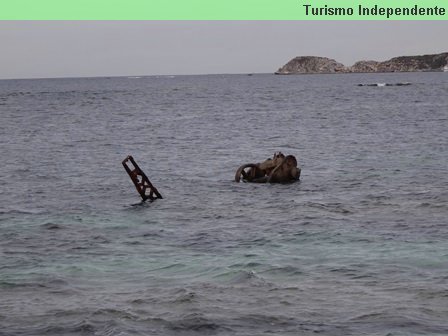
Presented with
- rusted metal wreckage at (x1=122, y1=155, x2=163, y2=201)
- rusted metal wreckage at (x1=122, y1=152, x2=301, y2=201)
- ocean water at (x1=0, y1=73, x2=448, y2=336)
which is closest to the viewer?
ocean water at (x1=0, y1=73, x2=448, y2=336)

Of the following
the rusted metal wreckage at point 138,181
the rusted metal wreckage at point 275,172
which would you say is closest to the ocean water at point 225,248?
the rusted metal wreckage at point 138,181

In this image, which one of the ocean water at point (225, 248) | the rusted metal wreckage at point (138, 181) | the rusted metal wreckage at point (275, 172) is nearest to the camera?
the ocean water at point (225, 248)

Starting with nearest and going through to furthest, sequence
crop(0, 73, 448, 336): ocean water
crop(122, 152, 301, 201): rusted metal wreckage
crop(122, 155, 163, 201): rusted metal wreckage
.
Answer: crop(0, 73, 448, 336): ocean water
crop(122, 155, 163, 201): rusted metal wreckage
crop(122, 152, 301, 201): rusted metal wreckage

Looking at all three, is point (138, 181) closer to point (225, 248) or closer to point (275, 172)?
point (275, 172)

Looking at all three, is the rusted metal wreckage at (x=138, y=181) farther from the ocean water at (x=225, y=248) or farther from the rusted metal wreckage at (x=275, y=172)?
the rusted metal wreckage at (x=275, y=172)

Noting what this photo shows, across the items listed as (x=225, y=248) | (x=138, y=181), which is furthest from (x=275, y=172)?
(x=225, y=248)

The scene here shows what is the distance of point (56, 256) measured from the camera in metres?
17.7

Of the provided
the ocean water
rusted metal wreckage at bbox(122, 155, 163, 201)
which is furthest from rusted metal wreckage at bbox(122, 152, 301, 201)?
rusted metal wreckage at bbox(122, 155, 163, 201)

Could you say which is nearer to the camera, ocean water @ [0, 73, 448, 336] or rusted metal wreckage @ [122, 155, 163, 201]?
ocean water @ [0, 73, 448, 336]

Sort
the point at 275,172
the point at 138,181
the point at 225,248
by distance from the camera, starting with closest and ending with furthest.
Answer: the point at 225,248 → the point at 138,181 → the point at 275,172

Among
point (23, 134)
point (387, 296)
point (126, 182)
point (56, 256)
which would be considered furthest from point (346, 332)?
point (23, 134)

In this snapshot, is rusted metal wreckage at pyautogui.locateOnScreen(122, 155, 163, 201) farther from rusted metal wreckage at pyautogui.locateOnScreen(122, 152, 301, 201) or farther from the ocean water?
rusted metal wreckage at pyautogui.locateOnScreen(122, 152, 301, 201)

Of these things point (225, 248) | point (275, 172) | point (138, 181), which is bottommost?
point (225, 248)

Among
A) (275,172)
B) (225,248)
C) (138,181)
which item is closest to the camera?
(225,248)
